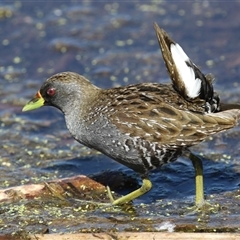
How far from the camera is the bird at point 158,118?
272 inches

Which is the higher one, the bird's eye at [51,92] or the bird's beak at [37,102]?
the bird's eye at [51,92]

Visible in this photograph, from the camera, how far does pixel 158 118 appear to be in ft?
22.8

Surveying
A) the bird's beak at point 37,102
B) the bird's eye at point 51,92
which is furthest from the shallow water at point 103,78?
the bird's eye at point 51,92

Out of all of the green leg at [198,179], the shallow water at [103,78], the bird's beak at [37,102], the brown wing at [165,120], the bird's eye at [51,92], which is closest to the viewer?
the brown wing at [165,120]

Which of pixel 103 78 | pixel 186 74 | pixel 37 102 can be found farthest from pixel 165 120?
pixel 103 78

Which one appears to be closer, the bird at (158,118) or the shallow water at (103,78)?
the bird at (158,118)

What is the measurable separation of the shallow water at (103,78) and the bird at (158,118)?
49 centimetres

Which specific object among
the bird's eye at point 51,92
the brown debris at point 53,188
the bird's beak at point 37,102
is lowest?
the brown debris at point 53,188

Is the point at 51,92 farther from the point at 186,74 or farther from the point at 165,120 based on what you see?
the point at 186,74

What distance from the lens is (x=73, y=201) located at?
751 centimetres

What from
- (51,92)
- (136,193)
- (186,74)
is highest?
(186,74)

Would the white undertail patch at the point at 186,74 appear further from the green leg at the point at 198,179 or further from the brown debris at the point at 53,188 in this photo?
the brown debris at the point at 53,188

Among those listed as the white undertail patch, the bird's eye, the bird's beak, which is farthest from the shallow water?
the white undertail patch

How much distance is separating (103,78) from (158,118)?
4.12 meters
